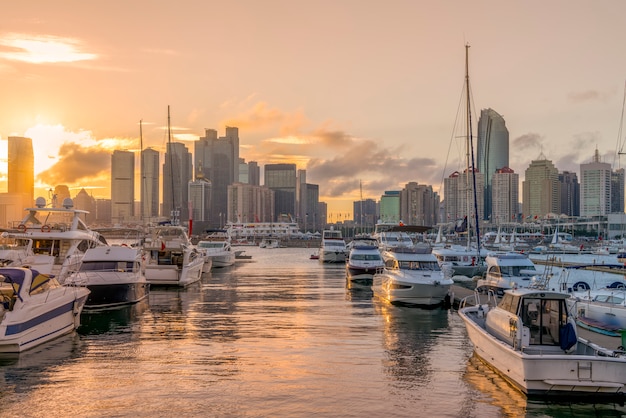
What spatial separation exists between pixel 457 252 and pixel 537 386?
47444mm

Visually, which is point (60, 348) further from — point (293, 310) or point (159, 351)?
point (293, 310)

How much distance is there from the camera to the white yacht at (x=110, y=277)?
32.1 meters

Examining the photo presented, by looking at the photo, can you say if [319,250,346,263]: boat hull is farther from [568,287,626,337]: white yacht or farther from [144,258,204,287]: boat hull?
[568,287,626,337]: white yacht

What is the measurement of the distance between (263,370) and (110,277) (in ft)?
55.8

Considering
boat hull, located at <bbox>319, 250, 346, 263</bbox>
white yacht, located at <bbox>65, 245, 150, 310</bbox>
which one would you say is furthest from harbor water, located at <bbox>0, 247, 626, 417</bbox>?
boat hull, located at <bbox>319, 250, 346, 263</bbox>

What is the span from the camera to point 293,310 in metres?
32.3

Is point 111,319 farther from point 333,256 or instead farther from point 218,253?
point 333,256

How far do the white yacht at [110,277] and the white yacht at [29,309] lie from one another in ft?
24.9

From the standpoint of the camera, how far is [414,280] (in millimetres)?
34250

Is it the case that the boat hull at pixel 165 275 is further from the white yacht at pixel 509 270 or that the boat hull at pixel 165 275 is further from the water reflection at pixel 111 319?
the white yacht at pixel 509 270

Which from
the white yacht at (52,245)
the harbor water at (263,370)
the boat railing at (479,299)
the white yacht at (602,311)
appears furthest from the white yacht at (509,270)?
the white yacht at (52,245)

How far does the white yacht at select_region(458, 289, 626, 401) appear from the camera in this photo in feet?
50.7

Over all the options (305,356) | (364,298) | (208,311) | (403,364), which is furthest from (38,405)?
(364,298)

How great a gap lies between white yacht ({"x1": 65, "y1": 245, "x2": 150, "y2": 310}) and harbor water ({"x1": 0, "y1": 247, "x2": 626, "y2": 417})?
174cm
